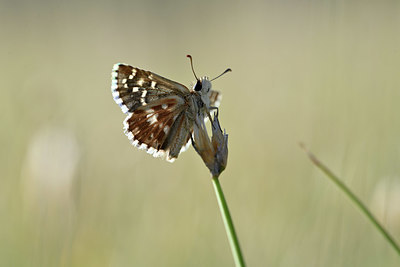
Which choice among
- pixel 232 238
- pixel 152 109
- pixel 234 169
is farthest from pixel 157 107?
pixel 234 169

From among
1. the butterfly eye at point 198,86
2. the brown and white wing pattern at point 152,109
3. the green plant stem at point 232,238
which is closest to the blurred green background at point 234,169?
the brown and white wing pattern at point 152,109

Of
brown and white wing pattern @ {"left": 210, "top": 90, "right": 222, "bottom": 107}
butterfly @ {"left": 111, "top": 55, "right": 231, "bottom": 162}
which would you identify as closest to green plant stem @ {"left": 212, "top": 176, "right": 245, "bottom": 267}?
butterfly @ {"left": 111, "top": 55, "right": 231, "bottom": 162}

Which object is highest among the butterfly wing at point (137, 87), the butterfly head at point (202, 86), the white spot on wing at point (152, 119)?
the butterfly wing at point (137, 87)

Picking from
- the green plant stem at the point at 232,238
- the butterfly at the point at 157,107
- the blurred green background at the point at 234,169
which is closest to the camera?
the green plant stem at the point at 232,238

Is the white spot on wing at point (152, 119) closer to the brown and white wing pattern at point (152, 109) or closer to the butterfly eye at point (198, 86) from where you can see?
the brown and white wing pattern at point (152, 109)

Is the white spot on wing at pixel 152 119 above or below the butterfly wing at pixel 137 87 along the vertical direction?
below

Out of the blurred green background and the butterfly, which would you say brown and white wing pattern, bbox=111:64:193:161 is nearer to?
the butterfly

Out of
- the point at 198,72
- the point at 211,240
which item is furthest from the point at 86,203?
the point at 198,72

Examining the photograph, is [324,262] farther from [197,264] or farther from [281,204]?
[281,204]
